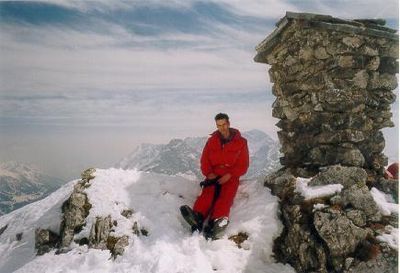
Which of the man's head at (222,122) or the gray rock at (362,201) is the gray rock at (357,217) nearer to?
the gray rock at (362,201)

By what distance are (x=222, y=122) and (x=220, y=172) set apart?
1261 millimetres

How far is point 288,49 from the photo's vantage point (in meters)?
9.38

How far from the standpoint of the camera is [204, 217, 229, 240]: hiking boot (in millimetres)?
7848

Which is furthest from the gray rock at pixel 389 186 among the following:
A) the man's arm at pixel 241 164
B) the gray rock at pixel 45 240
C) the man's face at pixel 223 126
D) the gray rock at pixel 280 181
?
the gray rock at pixel 45 240

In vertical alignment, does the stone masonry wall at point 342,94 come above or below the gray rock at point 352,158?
above

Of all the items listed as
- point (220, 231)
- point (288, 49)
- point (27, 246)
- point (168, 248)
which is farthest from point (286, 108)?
point (27, 246)

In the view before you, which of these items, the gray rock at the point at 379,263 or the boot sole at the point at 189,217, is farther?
the boot sole at the point at 189,217

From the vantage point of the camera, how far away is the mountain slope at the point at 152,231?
22.8 feet

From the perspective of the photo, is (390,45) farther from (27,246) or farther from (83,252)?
(27,246)

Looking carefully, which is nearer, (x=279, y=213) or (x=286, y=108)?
(x=279, y=213)

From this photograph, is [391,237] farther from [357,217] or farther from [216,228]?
[216,228]

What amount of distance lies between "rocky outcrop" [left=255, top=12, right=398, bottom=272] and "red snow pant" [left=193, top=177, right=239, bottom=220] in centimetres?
109

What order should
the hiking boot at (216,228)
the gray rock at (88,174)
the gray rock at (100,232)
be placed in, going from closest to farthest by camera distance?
the gray rock at (100,232) → the hiking boot at (216,228) → the gray rock at (88,174)

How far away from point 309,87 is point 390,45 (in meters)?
2.14
